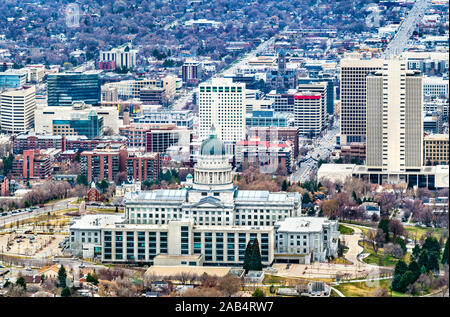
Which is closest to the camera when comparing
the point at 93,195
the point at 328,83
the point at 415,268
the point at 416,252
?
the point at 415,268

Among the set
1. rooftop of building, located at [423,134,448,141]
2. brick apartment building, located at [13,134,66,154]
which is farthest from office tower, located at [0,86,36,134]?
rooftop of building, located at [423,134,448,141]

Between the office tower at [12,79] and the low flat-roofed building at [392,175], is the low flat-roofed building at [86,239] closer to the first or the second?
the low flat-roofed building at [392,175]

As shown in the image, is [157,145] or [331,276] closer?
[331,276]

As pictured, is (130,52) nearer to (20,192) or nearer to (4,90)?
(4,90)

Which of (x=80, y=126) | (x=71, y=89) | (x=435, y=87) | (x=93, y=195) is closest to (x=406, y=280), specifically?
(x=93, y=195)

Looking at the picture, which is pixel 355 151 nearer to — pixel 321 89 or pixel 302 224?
pixel 321 89
